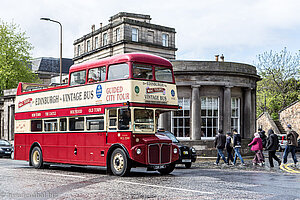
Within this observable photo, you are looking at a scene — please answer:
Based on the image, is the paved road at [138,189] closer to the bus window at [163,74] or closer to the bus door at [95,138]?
the bus door at [95,138]

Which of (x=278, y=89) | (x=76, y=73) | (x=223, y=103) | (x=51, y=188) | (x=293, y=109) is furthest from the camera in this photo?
(x=278, y=89)

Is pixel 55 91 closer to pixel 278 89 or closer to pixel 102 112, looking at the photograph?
pixel 102 112

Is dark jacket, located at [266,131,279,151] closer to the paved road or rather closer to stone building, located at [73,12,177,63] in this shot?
the paved road

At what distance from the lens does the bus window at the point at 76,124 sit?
15516mm

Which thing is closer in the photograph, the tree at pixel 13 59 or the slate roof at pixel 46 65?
the tree at pixel 13 59

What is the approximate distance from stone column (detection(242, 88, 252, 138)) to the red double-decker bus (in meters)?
13.6

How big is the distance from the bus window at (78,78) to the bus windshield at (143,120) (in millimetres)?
3064

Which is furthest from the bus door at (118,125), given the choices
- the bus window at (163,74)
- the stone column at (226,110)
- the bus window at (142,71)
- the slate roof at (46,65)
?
the slate roof at (46,65)

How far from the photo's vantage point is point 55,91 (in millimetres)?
16953

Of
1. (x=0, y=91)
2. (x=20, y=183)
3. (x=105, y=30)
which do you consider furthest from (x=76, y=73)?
(x=105, y=30)

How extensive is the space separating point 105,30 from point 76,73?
45.5 m

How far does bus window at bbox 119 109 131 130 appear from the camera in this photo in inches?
537

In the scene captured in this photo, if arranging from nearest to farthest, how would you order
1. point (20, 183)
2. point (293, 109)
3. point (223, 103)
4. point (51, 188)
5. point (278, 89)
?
point (51, 188)
point (20, 183)
point (223, 103)
point (293, 109)
point (278, 89)

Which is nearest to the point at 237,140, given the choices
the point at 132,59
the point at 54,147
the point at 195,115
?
the point at 195,115
